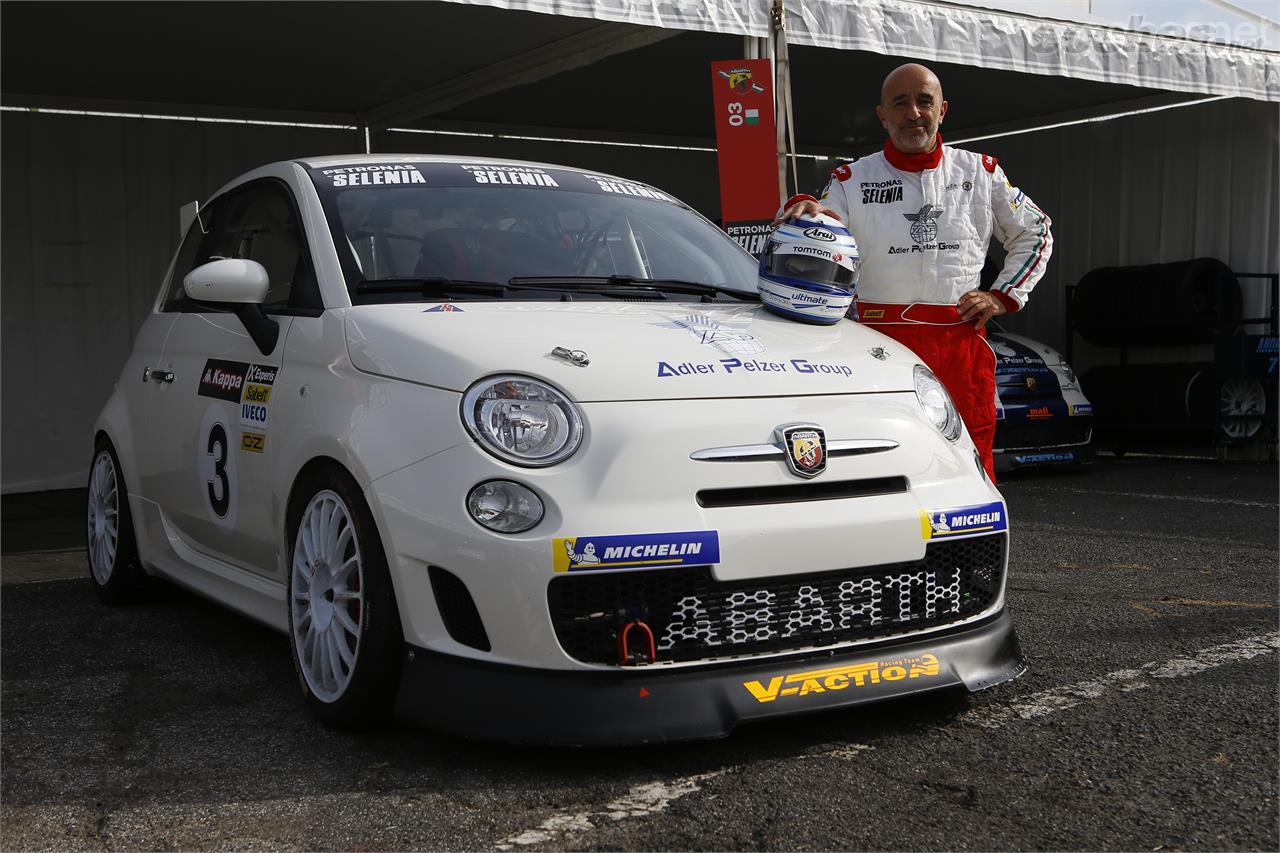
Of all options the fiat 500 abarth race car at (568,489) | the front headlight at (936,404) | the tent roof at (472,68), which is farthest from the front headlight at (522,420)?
the tent roof at (472,68)

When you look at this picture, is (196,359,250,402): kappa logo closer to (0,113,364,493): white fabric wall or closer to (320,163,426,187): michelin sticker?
(320,163,426,187): michelin sticker

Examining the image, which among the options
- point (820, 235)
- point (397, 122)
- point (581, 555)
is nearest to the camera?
point (581, 555)

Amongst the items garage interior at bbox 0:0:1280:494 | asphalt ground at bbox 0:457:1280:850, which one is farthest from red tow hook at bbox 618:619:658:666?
garage interior at bbox 0:0:1280:494

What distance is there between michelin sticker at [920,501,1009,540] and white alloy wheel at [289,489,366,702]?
129cm

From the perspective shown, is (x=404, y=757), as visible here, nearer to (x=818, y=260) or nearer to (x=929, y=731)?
(x=929, y=731)

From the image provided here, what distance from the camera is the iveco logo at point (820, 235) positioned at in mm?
3637

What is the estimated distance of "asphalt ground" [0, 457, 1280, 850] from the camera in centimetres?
A: 246

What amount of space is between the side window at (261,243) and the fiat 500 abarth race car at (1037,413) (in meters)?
5.57

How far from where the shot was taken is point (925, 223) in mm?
4121

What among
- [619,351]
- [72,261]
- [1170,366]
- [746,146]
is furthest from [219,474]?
[1170,366]

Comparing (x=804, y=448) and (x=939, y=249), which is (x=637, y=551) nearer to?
(x=804, y=448)

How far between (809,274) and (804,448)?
806 millimetres

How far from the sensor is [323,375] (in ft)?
10.7

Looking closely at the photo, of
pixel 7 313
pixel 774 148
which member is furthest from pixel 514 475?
pixel 7 313
